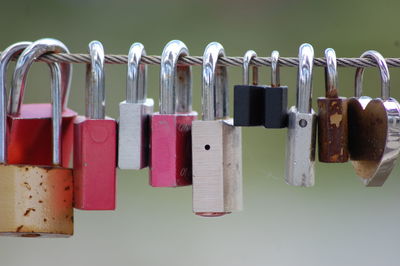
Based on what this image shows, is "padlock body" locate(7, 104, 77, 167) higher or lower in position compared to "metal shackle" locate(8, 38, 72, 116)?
lower

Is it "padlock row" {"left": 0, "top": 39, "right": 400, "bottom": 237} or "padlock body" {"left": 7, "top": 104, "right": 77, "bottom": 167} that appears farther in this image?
"padlock body" {"left": 7, "top": 104, "right": 77, "bottom": 167}

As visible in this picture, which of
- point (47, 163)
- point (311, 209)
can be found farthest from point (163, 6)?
point (47, 163)

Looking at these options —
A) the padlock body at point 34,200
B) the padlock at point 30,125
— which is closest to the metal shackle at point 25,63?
the padlock at point 30,125

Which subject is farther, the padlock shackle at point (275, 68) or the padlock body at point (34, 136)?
the padlock body at point (34, 136)

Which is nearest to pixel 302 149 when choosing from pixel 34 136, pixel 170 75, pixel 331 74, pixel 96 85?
pixel 331 74

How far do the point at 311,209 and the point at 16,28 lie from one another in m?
1.49

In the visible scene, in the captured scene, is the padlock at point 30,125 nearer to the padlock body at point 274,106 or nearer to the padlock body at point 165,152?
the padlock body at point 165,152

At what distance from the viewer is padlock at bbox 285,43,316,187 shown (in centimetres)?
118

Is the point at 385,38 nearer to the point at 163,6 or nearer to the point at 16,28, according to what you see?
the point at 163,6

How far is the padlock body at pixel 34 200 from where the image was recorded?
4.05ft

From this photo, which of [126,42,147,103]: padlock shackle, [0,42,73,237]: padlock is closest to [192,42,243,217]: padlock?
[126,42,147,103]: padlock shackle

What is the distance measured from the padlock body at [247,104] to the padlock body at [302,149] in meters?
0.06

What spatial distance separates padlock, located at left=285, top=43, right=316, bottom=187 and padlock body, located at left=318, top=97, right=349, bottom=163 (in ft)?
0.08

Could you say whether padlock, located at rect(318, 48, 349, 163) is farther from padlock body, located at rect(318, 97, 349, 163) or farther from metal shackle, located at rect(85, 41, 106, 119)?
metal shackle, located at rect(85, 41, 106, 119)
